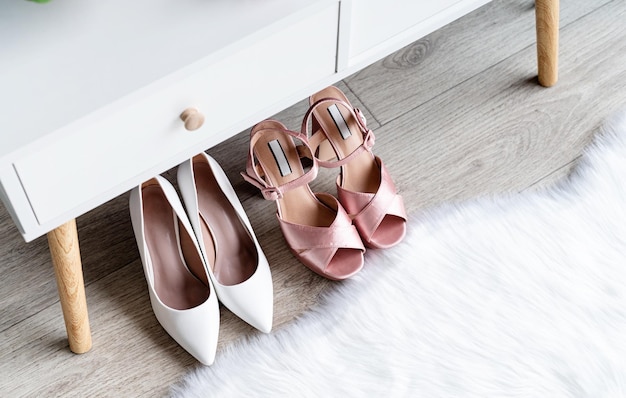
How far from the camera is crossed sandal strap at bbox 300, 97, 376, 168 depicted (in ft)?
3.83

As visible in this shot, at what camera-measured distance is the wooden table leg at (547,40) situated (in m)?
1.24

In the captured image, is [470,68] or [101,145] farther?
[470,68]

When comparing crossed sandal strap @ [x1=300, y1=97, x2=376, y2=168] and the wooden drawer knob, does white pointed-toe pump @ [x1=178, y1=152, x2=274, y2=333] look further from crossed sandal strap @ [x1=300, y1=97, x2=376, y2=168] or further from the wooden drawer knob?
the wooden drawer knob

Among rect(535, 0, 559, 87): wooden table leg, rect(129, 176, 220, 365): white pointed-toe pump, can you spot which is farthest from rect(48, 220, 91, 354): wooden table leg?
rect(535, 0, 559, 87): wooden table leg

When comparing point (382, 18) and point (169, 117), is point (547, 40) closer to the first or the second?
point (382, 18)

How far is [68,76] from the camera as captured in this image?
0.81m

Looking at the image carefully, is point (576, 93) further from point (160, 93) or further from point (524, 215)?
point (160, 93)

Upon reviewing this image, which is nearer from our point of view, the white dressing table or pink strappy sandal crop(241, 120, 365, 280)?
the white dressing table

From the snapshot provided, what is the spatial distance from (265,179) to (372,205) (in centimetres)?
17

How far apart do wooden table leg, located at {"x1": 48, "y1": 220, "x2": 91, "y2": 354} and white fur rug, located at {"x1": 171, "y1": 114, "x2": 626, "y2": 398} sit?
154mm

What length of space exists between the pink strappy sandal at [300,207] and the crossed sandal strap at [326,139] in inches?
0.8

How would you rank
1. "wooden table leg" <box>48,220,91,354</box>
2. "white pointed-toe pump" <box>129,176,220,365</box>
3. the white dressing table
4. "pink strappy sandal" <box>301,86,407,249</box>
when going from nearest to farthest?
the white dressing table, "wooden table leg" <box>48,220,91,354</box>, "white pointed-toe pump" <box>129,176,220,365</box>, "pink strappy sandal" <box>301,86,407,249</box>

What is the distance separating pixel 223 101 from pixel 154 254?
34cm

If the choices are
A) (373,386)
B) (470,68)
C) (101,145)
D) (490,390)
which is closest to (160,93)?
(101,145)
